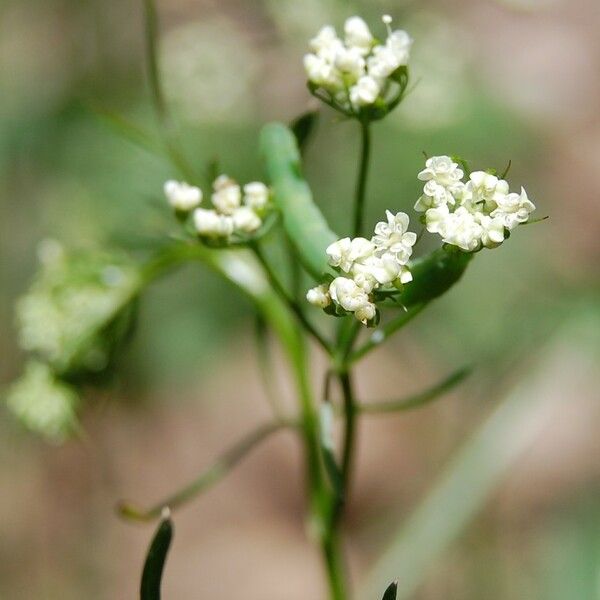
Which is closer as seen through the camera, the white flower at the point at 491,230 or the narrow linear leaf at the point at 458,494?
the white flower at the point at 491,230

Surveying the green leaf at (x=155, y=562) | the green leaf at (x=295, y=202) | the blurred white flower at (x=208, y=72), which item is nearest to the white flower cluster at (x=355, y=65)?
the green leaf at (x=295, y=202)

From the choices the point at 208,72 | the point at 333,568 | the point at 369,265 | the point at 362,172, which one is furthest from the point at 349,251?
the point at 208,72

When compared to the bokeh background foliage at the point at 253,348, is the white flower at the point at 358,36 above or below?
above

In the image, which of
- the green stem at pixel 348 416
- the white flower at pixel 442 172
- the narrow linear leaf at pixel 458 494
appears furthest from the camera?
the narrow linear leaf at pixel 458 494

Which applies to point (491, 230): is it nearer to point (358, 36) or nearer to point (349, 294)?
point (349, 294)

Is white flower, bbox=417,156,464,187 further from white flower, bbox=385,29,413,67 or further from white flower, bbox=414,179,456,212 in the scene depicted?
white flower, bbox=385,29,413,67

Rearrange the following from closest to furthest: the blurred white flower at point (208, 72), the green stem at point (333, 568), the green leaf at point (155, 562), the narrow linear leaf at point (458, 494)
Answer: the green leaf at point (155, 562), the green stem at point (333, 568), the narrow linear leaf at point (458, 494), the blurred white flower at point (208, 72)

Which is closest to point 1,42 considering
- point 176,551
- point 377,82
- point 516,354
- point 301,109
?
point 301,109

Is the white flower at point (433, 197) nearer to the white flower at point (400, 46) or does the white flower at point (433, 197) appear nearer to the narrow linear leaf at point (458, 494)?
the white flower at point (400, 46)
